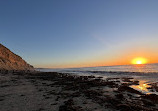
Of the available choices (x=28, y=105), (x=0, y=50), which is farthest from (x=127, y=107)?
(x=0, y=50)

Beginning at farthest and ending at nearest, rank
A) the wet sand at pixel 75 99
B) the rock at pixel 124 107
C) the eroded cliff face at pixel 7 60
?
1. the eroded cliff face at pixel 7 60
2. the wet sand at pixel 75 99
3. the rock at pixel 124 107

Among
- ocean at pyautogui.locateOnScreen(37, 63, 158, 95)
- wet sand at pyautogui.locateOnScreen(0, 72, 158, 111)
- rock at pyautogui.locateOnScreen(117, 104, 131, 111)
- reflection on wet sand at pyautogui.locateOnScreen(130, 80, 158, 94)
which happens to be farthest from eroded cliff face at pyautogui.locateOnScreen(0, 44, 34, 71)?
rock at pyautogui.locateOnScreen(117, 104, 131, 111)

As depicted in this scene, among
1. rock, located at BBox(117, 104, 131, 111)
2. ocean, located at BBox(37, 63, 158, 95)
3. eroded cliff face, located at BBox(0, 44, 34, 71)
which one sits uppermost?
eroded cliff face, located at BBox(0, 44, 34, 71)

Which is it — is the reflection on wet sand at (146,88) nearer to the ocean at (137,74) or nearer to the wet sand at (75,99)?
the ocean at (137,74)

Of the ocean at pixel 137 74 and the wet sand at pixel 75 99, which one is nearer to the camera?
the wet sand at pixel 75 99

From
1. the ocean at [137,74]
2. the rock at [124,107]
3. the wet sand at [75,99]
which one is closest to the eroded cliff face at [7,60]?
the ocean at [137,74]

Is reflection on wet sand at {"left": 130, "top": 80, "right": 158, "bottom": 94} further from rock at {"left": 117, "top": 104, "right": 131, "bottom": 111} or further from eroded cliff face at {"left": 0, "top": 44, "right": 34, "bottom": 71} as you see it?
eroded cliff face at {"left": 0, "top": 44, "right": 34, "bottom": 71}

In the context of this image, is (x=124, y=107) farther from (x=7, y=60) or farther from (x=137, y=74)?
(x=7, y=60)

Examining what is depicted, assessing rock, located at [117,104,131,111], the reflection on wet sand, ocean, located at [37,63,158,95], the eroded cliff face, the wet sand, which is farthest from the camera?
the eroded cliff face

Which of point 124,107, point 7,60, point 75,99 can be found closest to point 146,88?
point 124,107

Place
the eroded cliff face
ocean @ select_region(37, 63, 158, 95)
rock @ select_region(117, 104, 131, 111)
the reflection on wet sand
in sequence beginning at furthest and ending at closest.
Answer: the eroded cliff face < ocean @ select_region(37, 63, 158, 95) < the reflection on wet sand < rock @ select_region(117, 104, 131, 111)

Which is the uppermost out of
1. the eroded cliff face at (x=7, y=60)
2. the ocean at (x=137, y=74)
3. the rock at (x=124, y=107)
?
the eroded cliff face at (x=7, y=60)

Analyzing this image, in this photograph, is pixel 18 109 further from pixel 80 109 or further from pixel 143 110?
pixel 143 110

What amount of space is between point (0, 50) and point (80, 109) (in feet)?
224
